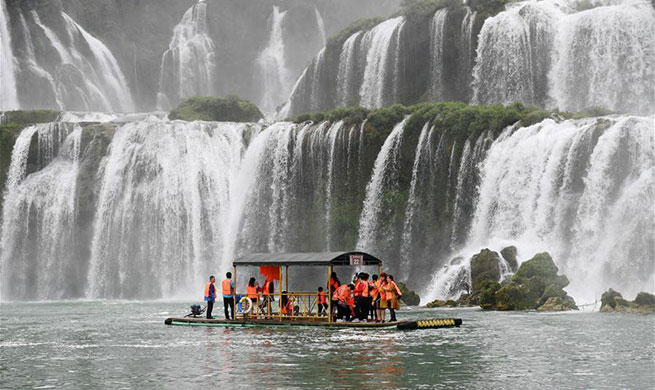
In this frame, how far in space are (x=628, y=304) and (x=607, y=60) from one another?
32.7 m

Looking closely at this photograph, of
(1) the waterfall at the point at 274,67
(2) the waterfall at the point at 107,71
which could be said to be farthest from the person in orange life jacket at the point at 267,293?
(1) the waterfall at the point at 274,67

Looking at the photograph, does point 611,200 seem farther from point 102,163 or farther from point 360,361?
Result: point 102,163

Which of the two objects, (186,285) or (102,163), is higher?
(102,163)

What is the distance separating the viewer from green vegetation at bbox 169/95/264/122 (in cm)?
9500

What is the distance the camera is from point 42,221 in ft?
257

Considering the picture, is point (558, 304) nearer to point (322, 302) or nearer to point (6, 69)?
point (322, 302)

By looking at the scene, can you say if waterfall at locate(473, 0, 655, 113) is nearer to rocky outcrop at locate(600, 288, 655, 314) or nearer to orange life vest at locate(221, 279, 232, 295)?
rocky outcrop at locate(600, 288, 655, 314)

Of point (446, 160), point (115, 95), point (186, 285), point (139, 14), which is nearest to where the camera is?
point (446, 160)

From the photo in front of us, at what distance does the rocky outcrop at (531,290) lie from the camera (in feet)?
157

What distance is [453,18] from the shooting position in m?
81.6

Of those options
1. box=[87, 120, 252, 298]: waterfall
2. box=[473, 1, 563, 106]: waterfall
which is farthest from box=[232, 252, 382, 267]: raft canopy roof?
box=[473, 1, 563, 106]: waterfall

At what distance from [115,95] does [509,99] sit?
55821 millimetres

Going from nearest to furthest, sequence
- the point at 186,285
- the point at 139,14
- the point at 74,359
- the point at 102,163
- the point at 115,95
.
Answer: the point at 74,359
the point at 186,285
the point at 102,163
the point at 115,95
the point at 139,14

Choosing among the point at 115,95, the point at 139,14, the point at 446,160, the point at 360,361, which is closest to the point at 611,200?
the point at 446,160
